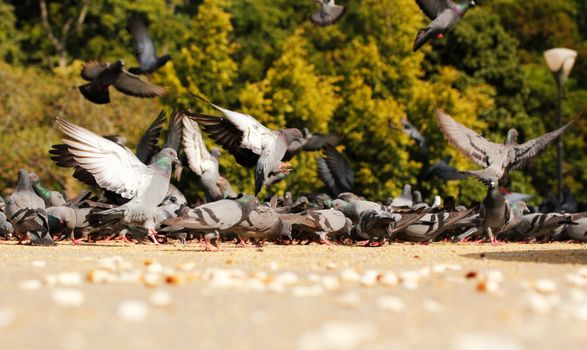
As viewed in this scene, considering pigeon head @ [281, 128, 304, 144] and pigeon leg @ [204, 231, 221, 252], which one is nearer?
pigeon leg @ [204, 231, 221, 252]

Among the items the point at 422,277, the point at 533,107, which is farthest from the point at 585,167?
the point at 422,277

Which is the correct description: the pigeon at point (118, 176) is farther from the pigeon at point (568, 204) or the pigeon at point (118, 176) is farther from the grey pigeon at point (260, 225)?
the pigeon at point (568, 204)

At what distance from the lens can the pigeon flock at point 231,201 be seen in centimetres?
1297

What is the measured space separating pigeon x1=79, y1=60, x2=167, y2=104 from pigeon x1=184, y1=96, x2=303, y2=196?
14.6 feet

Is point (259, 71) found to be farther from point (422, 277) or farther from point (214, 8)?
point (422, 277)

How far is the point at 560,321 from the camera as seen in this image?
512 centimetres

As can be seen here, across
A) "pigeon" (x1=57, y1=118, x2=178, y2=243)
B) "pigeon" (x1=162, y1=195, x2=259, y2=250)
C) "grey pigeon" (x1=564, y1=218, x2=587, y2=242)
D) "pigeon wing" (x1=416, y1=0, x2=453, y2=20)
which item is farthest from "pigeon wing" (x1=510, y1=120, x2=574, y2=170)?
"pigeon" (x1=57, y1=118, x2=178, y2=243)

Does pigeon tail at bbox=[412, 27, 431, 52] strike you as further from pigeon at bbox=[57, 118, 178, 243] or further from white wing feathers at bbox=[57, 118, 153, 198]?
white wing feathers at bbox=[57, 118, 153, 198]

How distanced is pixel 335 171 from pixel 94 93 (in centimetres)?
711

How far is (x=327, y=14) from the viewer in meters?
19.0

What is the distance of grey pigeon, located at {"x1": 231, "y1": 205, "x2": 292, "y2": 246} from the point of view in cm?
1270

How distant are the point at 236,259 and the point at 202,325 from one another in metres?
5.30

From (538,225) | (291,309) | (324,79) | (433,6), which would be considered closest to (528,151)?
(538,225)

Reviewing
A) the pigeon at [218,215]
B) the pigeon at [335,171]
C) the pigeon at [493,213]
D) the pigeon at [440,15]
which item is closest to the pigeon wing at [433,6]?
the pigeon at [440,15]
